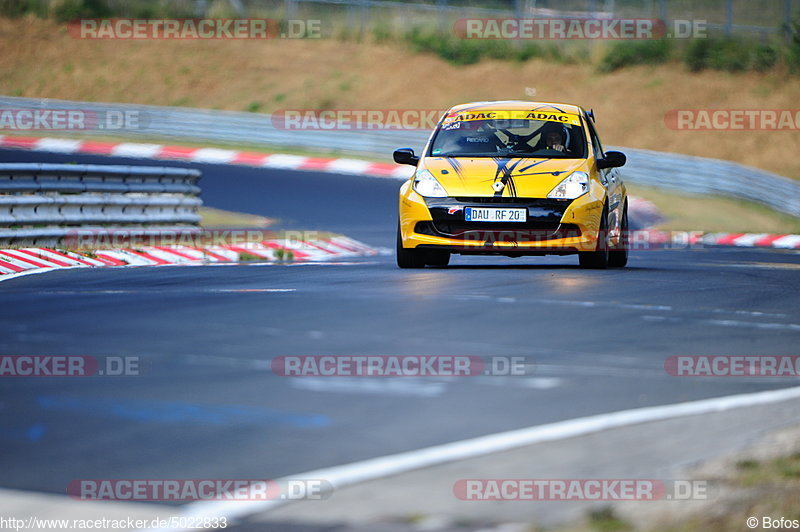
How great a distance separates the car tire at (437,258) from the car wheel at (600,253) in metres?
1.35

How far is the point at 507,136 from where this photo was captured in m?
13.8

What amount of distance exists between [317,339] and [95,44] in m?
45.4

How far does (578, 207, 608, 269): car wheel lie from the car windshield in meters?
0.76

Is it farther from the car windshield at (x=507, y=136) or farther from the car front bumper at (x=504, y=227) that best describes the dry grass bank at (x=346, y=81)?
the car front bumper at (x=504, y=227)

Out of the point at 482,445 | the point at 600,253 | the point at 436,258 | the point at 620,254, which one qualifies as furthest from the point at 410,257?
the point at 482,445

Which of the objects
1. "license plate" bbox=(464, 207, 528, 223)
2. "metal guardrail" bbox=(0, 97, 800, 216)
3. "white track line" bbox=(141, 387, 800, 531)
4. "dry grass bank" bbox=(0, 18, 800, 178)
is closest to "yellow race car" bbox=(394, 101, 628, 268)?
"license plate" bbox=(464, 207, 528, 223)

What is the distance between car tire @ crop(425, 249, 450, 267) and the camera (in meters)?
13.7

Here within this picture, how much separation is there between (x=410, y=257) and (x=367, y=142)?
20.2m

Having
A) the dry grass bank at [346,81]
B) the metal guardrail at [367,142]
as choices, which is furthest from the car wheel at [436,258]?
the dry grass bank at [346,81]

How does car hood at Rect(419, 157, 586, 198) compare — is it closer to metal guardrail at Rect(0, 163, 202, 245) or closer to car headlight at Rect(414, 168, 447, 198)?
car headlight at Rect(414, 168, 447, 198)

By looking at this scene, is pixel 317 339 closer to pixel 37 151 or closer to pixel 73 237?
pixel 73 237

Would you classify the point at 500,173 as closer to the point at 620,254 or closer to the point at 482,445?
the point at 620,254

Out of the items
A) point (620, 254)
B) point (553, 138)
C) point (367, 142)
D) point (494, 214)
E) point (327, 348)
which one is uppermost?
point (553, 138)

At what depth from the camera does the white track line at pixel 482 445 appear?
4.43 m
